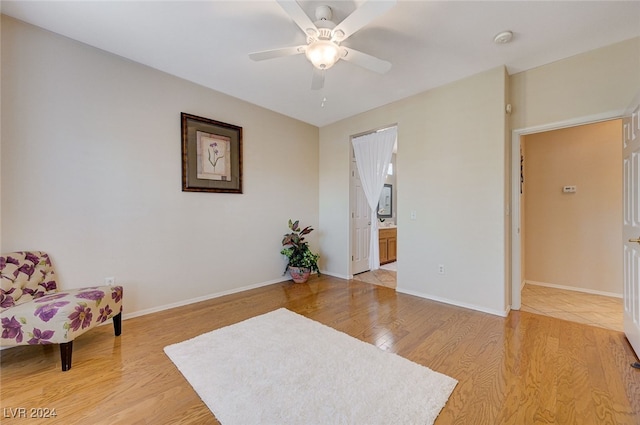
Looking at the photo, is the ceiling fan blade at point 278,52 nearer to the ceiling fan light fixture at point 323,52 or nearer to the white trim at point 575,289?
A: the ceiling fan light fixture at point 323,52

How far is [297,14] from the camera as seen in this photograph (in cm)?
166

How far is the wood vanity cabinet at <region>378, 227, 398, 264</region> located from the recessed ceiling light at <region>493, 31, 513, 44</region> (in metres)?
3.45

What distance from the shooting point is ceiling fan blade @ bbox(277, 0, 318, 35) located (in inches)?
61.5

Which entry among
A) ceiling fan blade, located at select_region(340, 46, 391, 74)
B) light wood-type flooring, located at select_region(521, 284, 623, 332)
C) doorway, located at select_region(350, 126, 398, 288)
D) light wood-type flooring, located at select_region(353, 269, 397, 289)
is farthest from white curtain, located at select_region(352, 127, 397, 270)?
light wood-type flooring, located at select_region(521, 284, 623, 332)

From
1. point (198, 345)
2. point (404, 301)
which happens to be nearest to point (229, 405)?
point (198, 345)

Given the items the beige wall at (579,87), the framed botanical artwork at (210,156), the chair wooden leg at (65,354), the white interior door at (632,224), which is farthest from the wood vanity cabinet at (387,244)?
the chair wooden leg at (65,354)

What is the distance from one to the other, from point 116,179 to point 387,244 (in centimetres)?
464

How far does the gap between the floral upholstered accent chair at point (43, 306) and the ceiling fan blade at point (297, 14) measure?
8.32 feet

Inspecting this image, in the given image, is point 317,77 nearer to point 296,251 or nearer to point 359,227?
point 296,251

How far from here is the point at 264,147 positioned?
3969mm

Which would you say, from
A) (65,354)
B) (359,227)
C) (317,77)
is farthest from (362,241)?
(65,354)

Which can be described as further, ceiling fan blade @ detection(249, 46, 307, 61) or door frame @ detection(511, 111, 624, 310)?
door frame @ detection(511, 111, 624, 310)

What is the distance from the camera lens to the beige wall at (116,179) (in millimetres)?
2180

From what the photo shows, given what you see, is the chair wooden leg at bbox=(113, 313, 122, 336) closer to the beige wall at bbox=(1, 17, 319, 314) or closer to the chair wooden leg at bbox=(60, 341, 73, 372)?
the beige wall at bbox=(1, 17, 319, 314)
